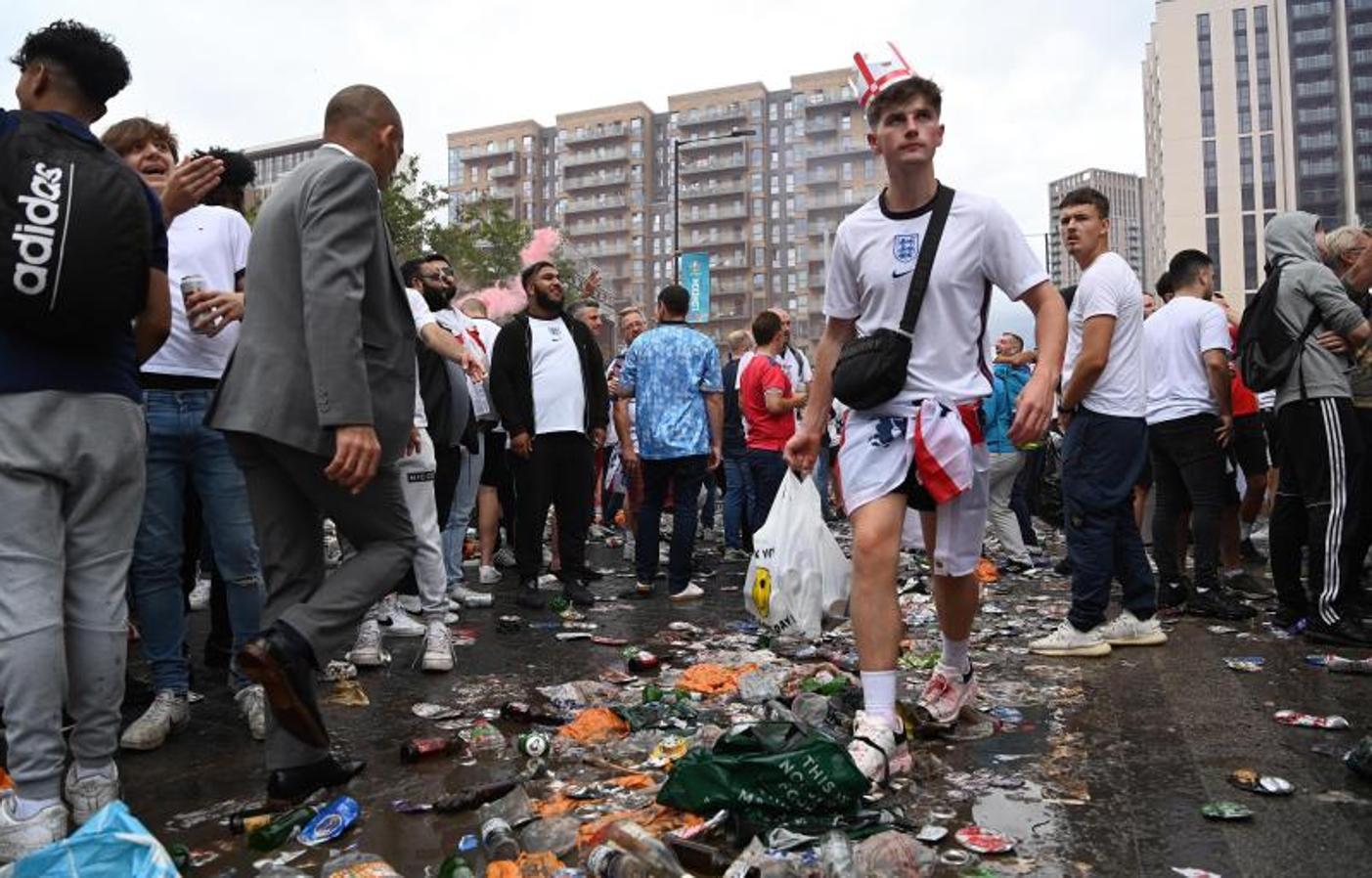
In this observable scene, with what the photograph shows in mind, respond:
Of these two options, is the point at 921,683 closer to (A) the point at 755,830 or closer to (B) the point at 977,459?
(B) the point at 977,459

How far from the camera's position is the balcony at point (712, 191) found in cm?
12031

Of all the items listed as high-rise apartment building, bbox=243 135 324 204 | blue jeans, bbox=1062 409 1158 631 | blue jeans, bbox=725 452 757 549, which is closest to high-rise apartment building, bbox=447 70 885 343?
high-rise apartment building, bbox=243 135 324 204

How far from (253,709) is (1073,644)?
3.65 meters

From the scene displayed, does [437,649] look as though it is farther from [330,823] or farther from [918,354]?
[918,354]

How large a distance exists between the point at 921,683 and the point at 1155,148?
381 ft

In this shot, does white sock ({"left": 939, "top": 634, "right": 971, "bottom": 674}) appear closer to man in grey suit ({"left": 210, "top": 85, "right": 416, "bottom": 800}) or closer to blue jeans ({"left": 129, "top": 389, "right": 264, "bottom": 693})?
man in grey suit ({"left": 210, "top": 85, "right": 416, "bottom": 800})

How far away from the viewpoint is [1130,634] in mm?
4859

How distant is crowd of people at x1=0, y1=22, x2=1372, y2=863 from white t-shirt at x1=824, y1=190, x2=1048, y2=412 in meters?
0.01

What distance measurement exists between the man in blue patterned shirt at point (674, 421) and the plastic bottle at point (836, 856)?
4.32 metres

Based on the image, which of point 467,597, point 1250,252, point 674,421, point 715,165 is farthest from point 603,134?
point 467,597

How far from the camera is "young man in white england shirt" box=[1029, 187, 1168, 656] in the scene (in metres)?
4.74

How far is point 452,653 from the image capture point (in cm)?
478

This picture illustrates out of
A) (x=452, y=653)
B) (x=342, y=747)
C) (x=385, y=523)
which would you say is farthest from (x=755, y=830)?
(x=452, y=653)

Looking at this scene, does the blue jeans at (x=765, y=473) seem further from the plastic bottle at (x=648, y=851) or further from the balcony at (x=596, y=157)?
the balcony at (x=596, y=157)
